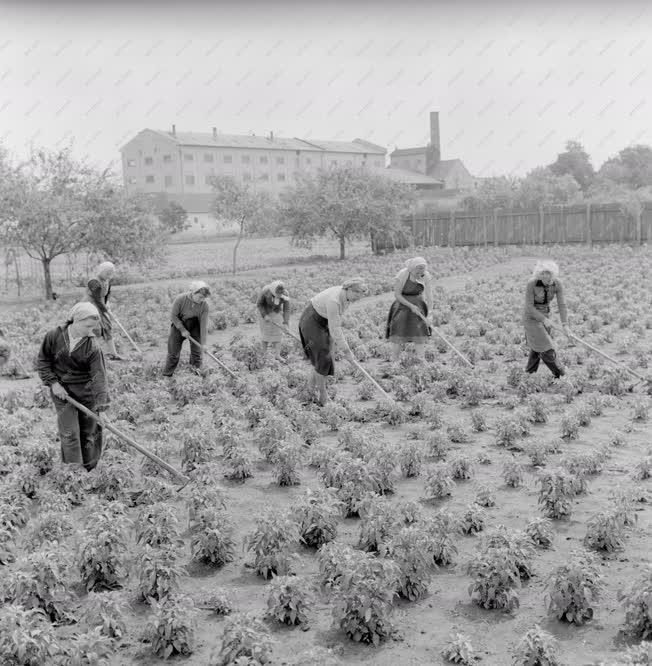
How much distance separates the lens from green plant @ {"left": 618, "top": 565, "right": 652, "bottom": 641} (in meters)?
4.21

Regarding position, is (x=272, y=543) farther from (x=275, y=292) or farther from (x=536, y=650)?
(x=275, y=292)

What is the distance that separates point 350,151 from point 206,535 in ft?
245

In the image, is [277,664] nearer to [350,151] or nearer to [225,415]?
[225,415]

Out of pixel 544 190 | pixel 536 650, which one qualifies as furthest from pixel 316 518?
pixel 544 190

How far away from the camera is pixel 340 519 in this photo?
6.28 meters

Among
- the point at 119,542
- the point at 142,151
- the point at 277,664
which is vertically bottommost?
the point at 277,664

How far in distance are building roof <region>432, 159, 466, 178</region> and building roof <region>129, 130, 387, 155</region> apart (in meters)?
5.95

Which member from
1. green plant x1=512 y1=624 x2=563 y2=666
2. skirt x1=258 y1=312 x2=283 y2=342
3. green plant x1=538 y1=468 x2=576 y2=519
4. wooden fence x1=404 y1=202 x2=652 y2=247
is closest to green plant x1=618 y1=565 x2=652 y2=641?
green plant x1=512 y1=624 x2=563 y2=666

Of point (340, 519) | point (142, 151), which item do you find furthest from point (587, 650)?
point (142, 151)

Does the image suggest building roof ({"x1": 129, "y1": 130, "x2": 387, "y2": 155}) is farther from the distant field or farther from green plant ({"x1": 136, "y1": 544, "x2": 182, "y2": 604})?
green plant ({"x1": 136, "y1": 544, "x2": 182, "y2": 604})

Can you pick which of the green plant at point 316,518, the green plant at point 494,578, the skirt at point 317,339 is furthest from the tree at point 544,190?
the green plant at point 494,578

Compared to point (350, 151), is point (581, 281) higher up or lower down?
lower down

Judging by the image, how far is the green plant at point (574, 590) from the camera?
4.48 m

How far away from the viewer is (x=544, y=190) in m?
54.7
